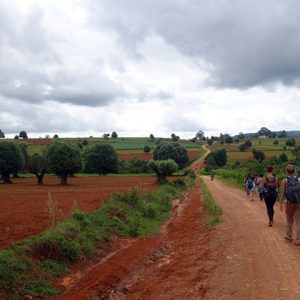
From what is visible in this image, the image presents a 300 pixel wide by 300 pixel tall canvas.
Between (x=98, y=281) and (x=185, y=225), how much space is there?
32.2 feet

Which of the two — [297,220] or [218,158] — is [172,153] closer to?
[218,158]

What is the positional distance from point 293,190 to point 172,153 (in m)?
92.9

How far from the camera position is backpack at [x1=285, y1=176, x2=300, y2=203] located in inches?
476

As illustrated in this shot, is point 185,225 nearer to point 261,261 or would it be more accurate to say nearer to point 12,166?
point 261,261

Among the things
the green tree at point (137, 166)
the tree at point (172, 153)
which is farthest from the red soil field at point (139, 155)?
the green tree at point (137, 166)

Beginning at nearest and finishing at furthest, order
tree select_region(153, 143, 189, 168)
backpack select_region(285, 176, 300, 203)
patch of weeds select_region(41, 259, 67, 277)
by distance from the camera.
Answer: patch of weeds select_region(41, 259, 67, 277)
backpack select_region(285, 176, 300, 203)
tree select_region(153, 143, 189, 168)

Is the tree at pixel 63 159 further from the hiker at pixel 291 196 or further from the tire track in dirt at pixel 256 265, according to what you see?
the hiker at pixel 291 196

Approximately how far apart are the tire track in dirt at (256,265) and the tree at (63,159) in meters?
48.1

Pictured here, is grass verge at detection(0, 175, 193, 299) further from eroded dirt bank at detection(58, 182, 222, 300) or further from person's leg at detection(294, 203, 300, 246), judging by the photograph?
person's leg at detection(294, 203, 300, 246)

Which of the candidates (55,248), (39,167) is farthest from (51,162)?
(55,248)

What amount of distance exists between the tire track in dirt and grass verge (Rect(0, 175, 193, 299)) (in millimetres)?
3833

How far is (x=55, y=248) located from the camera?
12352 mm

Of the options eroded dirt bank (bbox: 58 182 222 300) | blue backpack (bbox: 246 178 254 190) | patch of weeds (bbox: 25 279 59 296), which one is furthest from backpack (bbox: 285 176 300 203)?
blue backpack (bbox: 246 178 254 190)

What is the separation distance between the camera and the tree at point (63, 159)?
61.6m
